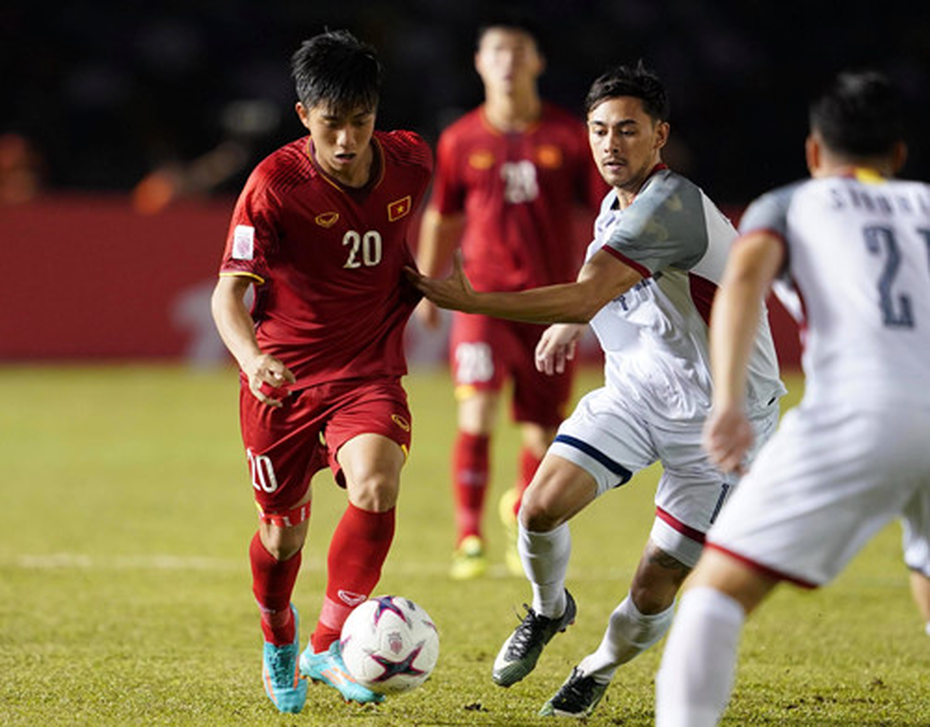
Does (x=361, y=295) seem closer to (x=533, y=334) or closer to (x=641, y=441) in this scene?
(x=641, y=441)

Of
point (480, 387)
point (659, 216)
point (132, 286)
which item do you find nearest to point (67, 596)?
point (480, 387)

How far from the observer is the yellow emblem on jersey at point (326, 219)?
4.92m

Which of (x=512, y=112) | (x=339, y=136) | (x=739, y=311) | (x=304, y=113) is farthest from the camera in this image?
(x=512, y=112)

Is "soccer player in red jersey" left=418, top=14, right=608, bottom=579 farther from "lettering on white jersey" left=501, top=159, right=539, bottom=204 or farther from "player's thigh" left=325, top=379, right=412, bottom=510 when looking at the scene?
"player's thigh" left=325, top=379, right=412, bottom=510

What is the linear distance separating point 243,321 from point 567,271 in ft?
11.7

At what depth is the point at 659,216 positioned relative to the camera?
4.53 metres

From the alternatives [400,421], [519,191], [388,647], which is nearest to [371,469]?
[400,421]

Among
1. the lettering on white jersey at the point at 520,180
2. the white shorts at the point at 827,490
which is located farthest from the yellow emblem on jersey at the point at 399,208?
the lettering on white jersey at the point at 520,180

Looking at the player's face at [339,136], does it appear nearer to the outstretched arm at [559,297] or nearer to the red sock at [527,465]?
the outstretched arm at [559,297]

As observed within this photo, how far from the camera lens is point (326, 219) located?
4.92m

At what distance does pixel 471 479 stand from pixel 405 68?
40.0 ft

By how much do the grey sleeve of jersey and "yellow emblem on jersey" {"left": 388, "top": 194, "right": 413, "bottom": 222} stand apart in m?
0.80

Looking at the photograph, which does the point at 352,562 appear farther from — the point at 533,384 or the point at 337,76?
the point at 533,384

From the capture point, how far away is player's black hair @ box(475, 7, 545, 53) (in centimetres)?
789
